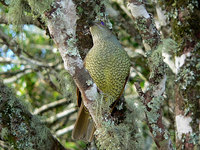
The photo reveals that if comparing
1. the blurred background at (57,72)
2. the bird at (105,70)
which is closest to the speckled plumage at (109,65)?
the bird at (105,70)

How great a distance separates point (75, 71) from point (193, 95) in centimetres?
134

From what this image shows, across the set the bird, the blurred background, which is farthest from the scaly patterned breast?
the blurred background

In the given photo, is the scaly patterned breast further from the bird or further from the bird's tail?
the bird's tail

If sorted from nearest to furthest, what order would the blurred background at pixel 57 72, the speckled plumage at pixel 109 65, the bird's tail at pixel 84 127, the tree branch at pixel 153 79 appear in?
the tree branch at pixel 153 79, the speckled plumage at pixel 109 65, the bird's tail at pixel 84 127, the blurred background at pixel 57 72

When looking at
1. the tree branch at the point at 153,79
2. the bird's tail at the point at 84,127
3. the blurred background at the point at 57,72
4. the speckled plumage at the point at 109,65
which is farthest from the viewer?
the blurred background at the point at 57,72

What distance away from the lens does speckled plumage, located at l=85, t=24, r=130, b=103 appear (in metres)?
2.37

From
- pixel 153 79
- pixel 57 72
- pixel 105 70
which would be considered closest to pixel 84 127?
pixel 105 70

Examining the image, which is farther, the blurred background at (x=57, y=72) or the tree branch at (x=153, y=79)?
the blurred background at (x=57, y=72)

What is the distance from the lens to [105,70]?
245 cm

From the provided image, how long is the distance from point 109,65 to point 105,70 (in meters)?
0.04

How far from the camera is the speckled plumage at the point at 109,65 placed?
→ 2.37m

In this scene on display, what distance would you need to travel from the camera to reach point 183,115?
2740 millimetres

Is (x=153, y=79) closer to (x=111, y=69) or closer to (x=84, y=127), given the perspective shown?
(x=111, y=69)

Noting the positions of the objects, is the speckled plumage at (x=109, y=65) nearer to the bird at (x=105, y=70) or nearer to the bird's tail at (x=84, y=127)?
the bird at (x=105, y=70)
